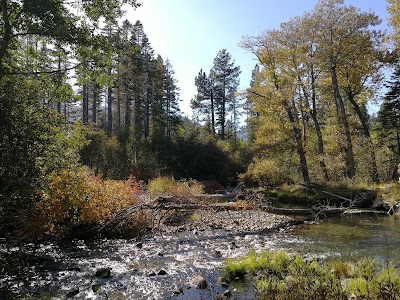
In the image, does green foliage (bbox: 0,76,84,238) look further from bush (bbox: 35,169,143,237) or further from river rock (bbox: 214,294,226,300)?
river rock (bbox: 214,294,226,300)

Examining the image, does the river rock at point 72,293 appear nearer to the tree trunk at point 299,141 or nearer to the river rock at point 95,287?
the river rock at point 95,287

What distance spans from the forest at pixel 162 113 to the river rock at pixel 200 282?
3568 millimetres

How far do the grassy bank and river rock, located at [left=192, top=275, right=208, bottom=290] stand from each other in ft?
2.12

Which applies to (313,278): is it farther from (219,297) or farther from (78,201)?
(78,201)

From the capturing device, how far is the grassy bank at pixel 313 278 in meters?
4.97

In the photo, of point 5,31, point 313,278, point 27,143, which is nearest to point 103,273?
point 27,143

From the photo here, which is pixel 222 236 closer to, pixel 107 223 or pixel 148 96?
pixel 107 223

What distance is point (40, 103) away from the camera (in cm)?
946

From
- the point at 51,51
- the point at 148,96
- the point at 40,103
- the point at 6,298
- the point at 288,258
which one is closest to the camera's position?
the point at 6,298

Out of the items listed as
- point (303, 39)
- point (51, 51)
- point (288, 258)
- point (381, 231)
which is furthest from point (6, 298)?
point (303, 39)

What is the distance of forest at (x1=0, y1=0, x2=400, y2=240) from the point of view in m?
8.65

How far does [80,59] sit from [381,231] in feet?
39.8

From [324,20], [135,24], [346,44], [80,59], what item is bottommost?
[80,59]

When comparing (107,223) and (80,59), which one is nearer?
(80,59)
